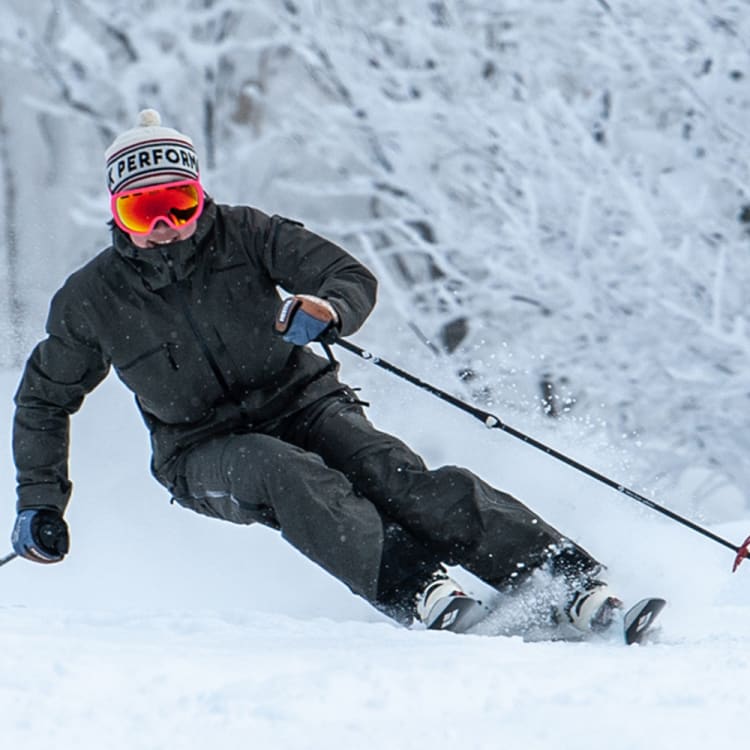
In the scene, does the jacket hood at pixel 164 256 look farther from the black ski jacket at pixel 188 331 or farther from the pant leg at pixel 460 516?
the pant leg at pixel 460 516

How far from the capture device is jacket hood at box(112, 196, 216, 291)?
392cm

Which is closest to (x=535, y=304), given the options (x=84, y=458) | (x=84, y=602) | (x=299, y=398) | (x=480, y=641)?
(x=84, y=458)

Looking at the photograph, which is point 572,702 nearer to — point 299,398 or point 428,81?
point 299,398

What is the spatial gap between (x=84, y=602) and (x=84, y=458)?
1388 mm

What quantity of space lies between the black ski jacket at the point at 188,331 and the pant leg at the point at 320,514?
209 millimetres

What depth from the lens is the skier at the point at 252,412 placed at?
382cm

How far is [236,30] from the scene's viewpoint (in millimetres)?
13789

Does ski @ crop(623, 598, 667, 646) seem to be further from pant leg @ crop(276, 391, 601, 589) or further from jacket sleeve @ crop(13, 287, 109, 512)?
jacket sleeve @ crop(13, 287, 109, 512)

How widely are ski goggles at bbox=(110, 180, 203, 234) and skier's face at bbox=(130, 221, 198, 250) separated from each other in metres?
0.01

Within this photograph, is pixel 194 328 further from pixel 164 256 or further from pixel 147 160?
pixel 147 160

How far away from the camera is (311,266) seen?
13.3 feet

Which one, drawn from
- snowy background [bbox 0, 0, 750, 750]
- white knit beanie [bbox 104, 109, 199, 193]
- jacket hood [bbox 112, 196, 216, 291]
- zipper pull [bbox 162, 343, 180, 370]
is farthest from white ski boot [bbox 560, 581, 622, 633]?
white knit beanie [bbox 104, 109, 199, 193]

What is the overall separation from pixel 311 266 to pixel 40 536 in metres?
1.25

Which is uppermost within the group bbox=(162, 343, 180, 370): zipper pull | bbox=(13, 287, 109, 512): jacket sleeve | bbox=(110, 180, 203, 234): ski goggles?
bbox=(110, 180, 203, 234): ski goggles
